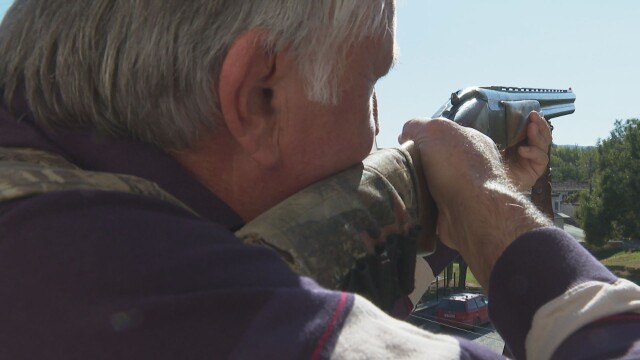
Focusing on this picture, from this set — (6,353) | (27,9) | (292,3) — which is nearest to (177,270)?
(6,353)

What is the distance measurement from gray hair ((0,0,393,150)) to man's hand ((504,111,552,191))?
1570mm

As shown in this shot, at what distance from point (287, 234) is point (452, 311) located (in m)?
18.6

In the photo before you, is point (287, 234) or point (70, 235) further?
point (287, 234)

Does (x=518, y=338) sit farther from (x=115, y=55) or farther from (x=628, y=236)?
(x=628, y=236)

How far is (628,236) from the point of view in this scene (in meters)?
38.5

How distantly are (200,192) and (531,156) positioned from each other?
1847 mm

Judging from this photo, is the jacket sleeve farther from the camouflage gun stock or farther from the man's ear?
the man's ear

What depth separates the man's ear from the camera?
4.46 ft

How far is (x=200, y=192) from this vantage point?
144 centimetres

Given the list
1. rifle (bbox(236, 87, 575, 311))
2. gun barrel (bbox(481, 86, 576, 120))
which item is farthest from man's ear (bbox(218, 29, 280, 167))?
gun barrel (bbox(481, 86, 576, 120))

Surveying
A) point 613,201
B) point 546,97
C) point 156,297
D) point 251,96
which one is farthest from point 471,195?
point 613,201

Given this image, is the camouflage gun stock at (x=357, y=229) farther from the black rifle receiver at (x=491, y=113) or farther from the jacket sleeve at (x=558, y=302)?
the black rifle receiver at (x=491, y=113)

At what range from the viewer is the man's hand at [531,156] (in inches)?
112

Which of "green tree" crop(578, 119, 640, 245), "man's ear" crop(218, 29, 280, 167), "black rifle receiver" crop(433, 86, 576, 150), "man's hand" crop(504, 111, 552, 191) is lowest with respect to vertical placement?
"green tree" crop(578, 119, 640, 245)
